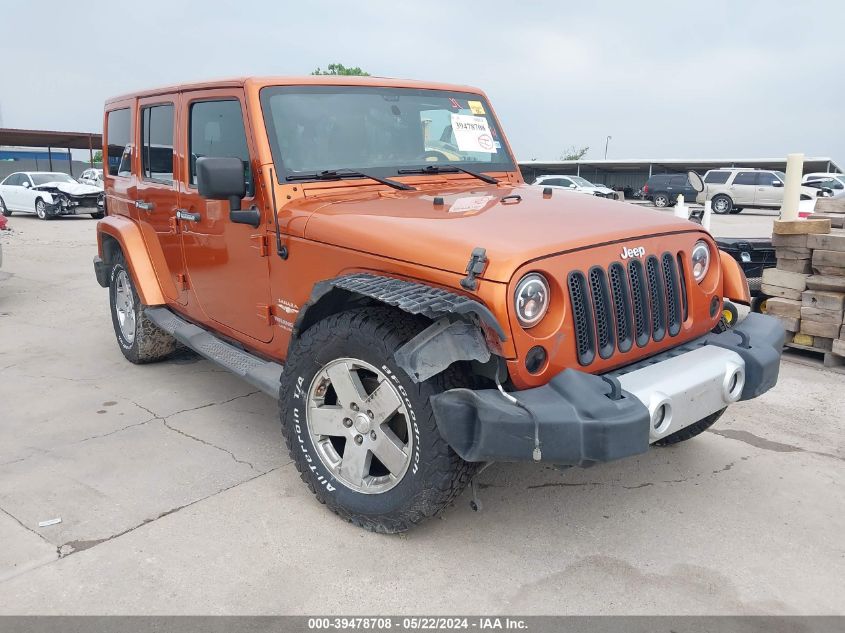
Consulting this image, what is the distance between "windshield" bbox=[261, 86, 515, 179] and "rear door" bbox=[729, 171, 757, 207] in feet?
86.3

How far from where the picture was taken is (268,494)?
11.4 ft

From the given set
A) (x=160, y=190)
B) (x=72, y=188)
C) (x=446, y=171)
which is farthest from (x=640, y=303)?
(x=72, y=188)

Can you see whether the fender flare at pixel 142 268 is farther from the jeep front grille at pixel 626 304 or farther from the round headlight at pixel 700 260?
the round headlight at pixel 700 260

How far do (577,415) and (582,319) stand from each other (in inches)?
18.2

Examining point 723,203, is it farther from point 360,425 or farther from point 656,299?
point 360,425

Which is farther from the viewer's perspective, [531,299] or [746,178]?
[746,178]

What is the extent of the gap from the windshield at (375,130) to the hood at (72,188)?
60.4 ft

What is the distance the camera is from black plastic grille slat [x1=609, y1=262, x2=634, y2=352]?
2.85 m

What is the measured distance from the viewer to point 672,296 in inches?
123

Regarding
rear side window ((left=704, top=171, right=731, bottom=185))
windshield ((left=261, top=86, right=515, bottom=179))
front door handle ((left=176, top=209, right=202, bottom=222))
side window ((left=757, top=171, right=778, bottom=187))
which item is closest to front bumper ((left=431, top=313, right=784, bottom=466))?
windshield ((left=261, top=86, right=515, bottom=179))

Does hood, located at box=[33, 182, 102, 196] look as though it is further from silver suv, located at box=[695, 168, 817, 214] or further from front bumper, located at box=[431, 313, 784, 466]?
silver suv, located at box=[695, 168, 817, 214]

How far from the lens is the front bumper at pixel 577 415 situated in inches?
94.5

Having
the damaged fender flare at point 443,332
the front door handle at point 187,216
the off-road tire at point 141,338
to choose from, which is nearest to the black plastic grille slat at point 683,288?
the damaged fender flare at point 443,332

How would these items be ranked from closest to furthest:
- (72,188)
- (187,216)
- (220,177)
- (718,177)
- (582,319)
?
(582,319) < (220,177) < (187,216) < (72,188) < (718,177)
